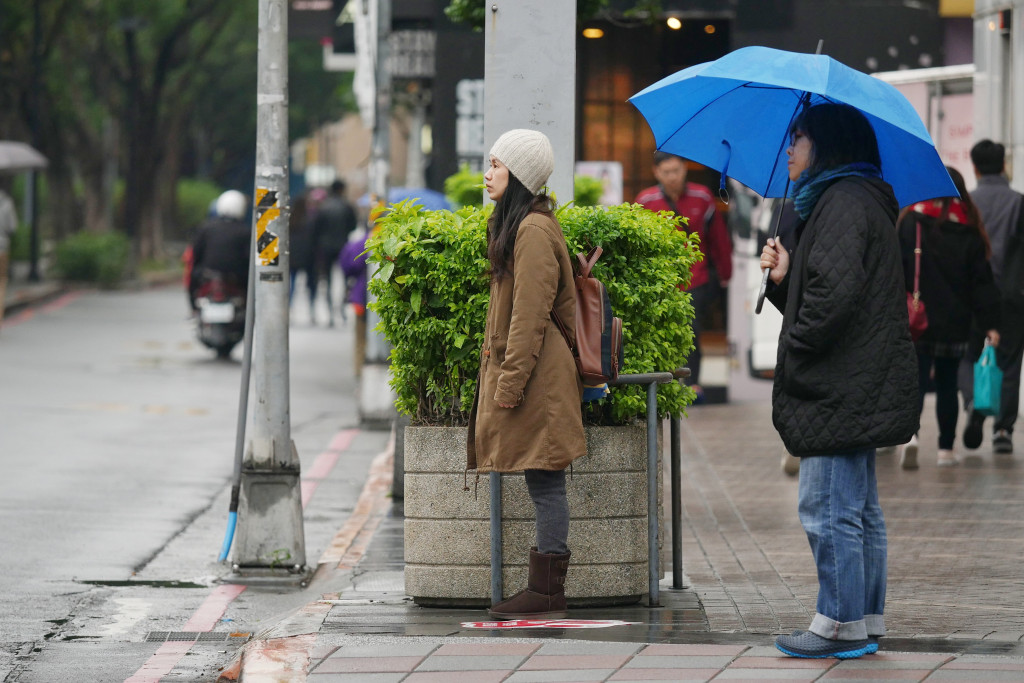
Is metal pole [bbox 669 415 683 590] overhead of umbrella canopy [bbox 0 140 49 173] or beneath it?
beneath

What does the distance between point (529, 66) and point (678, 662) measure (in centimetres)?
263

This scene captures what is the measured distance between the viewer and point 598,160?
1808 cm

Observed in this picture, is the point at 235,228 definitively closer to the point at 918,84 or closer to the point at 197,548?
the point at 918,84

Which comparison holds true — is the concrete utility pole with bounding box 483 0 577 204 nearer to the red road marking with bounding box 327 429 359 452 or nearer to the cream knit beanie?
the cream knit beanie

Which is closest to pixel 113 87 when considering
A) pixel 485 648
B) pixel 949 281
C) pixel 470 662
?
pixel 949 281

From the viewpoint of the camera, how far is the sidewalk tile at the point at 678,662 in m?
5.23

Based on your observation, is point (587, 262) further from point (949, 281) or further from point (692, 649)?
point (949, 281)

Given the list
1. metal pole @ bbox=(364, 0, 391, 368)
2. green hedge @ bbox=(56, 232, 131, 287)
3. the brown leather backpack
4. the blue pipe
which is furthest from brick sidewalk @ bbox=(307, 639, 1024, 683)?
green hedge @ bbox=(56, 232, 131, 287)

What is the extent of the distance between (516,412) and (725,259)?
607 cm

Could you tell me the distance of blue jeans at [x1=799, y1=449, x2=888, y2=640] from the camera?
206 inches

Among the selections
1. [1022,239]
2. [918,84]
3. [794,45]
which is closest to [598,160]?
[794,45]

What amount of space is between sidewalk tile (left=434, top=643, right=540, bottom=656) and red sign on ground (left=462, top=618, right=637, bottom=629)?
0.38 m

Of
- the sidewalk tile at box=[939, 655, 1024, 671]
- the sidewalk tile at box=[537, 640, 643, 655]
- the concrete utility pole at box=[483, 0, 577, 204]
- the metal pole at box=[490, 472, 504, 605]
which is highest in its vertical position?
the concrete utility pole at box=[483, 0, 577, 204]

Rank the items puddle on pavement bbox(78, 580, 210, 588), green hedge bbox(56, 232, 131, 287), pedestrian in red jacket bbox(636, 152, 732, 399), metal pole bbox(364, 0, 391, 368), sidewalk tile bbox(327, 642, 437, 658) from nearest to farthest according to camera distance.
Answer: sidewalk tile bbox(327, 642, 437, 658)
puddle on pavement bbox(78, 580, 210, 588)
pedestrian in red jacket bbox(636, 152, 732, 399)
metal pole bbox(364, 0, 391, 368)
green hedge bbox(56, 232, 131, 287)
